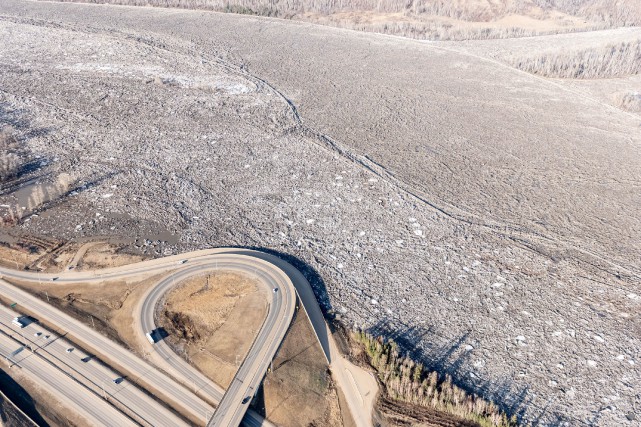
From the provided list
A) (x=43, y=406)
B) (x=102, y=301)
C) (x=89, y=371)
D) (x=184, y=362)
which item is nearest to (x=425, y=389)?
(x=184, y=362)

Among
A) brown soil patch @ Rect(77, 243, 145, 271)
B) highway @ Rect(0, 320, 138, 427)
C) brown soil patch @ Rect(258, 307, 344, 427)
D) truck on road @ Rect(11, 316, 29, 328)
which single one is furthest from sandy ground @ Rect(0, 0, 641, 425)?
highway @ Rect(0, 320, 138, 427)

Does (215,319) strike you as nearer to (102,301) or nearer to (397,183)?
(102,301)

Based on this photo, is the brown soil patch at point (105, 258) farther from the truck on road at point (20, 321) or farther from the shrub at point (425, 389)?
the shrub at point (425, 389)

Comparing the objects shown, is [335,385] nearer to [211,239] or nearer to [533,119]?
[211,239]

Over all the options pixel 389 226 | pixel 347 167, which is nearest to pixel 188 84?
pixel 347 167

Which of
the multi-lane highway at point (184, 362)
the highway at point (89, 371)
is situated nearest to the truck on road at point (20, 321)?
the highway at point (89, 371)

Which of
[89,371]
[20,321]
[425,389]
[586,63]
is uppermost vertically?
[586,63]
